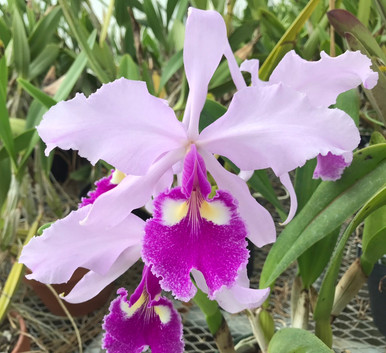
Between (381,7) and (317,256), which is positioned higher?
(381,7)

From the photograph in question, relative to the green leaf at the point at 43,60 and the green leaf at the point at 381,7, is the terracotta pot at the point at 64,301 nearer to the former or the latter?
the green leaf at the point at 43,60

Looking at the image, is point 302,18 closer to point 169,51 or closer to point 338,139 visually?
point 338,139

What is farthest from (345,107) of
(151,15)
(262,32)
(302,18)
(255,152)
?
(151,15)

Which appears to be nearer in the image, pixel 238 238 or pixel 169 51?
pixel 238 238

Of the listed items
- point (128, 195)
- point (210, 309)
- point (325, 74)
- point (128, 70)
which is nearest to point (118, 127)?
point (128, 195)

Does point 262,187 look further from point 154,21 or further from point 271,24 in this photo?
point 154,21
